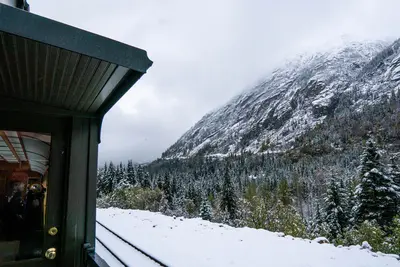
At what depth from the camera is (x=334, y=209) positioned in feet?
78.1

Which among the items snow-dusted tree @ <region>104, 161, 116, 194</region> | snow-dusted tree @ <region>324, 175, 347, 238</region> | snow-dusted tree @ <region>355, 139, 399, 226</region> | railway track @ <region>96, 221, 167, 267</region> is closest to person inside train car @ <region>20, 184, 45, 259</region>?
railway track @ <region>96, 221, 167, 267</region>

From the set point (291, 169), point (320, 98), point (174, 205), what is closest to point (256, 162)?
point (291, 169)

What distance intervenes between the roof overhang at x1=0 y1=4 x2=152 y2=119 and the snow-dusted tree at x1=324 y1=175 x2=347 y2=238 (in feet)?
82.0

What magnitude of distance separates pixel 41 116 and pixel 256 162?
106m

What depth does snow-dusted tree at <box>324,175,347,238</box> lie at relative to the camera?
76.5 feet

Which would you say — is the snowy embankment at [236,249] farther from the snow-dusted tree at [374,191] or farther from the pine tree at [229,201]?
the pine tree at [229,201]

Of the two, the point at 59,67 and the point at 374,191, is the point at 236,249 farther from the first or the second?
the point at 374,191

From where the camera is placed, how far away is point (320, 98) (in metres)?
182

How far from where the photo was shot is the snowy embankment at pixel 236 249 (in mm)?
5414

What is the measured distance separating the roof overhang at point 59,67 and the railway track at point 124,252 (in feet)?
13.4

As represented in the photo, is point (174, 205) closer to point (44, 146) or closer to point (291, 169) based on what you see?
point (44, 146)

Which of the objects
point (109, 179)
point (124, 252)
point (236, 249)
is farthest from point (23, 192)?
point (109, 179)

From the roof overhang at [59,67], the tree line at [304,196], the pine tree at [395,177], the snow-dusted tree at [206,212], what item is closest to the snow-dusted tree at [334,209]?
the tree line at [304,196]

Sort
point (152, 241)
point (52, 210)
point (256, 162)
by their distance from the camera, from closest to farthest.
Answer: point (52, 210), point (152, 241), point (256, 162)
